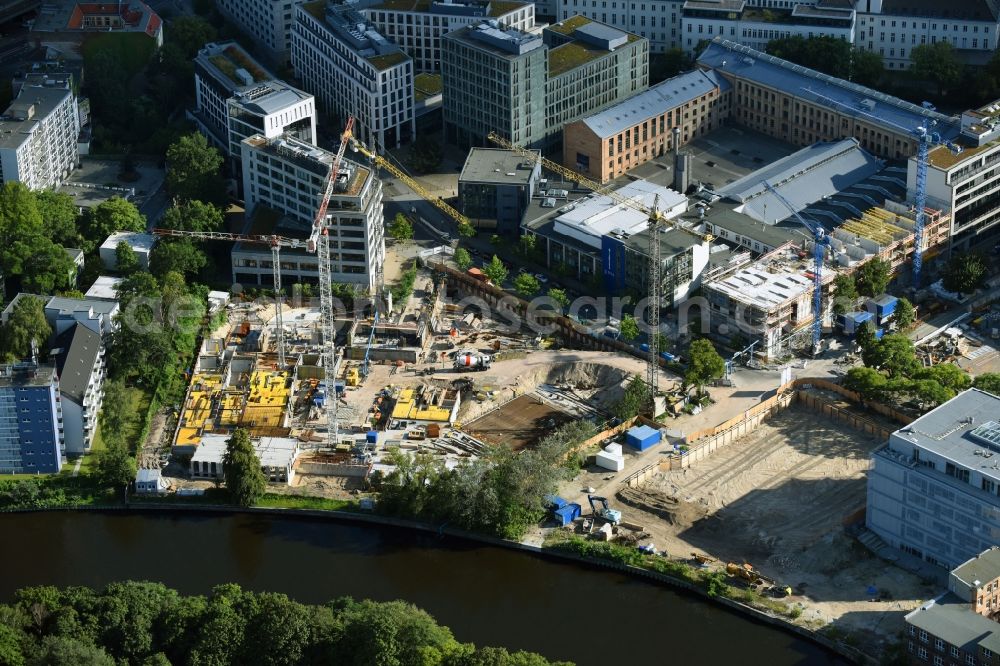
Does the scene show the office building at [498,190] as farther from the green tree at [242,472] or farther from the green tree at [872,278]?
the green tree at [242,472]

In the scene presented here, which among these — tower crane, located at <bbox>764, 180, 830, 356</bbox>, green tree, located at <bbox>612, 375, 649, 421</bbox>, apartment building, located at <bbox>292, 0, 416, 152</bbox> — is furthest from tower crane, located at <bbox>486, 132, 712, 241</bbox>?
green tree, located at <bbox>612, 375, 649, 421</bbox>

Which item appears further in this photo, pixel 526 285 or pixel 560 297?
pixel 526 285

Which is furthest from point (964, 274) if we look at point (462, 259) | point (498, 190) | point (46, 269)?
point (46, 269)

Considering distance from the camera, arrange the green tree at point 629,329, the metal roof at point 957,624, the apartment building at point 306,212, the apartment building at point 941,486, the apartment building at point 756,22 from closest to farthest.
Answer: the metal roof at point 957,624 → the apartment building at point 941,486 → the green tree at point 629,329 → the apartment building at point 306,212 → the apartment building at point 756,22

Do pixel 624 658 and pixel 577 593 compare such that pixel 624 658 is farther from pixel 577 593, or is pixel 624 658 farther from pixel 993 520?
pixel 993 520

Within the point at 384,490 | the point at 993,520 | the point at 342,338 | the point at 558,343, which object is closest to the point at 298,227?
the point at 342,338

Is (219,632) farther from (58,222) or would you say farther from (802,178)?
(802,178)

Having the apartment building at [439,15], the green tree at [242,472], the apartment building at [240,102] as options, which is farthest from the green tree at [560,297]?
the apartment building at [439,15]
